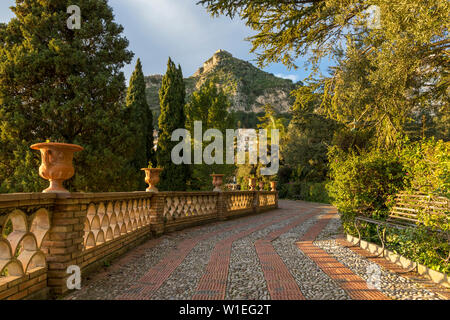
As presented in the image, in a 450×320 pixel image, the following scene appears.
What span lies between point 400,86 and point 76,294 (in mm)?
7308

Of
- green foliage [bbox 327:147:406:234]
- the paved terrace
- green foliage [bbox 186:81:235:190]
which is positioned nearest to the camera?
the paved terrace

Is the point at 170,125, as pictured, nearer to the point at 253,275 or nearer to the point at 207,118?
the point at 207,118

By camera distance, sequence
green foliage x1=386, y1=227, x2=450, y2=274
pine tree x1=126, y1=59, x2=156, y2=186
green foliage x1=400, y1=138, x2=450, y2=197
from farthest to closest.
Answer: pine tree x1=126, y1=59, x2=156, y2=186 → green foliage x1=400, y1=138, x2=450, y2=197 → green foliage x1=386, y1=227, x2=450, y2=274

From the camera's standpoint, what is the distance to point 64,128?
11.2m

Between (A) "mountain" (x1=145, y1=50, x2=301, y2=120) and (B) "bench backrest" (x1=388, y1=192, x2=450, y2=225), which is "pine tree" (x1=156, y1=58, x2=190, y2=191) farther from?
(A) "mountain" (x1=145, y1=50, x2=301, y2=120)

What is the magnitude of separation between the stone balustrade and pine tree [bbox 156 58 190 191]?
11.3 meters

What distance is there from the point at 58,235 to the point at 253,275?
247cm

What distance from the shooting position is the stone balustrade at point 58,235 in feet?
8.55

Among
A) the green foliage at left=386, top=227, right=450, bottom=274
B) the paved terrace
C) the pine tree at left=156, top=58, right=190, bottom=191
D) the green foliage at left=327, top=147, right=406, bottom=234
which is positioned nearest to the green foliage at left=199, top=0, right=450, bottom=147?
the green foliage at left=327, top=147, right=406, bottom=234

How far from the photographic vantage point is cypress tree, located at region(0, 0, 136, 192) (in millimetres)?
10445

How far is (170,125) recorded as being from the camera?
18234mm

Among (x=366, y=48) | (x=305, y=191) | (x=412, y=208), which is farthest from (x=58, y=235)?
(x=305, y=191)

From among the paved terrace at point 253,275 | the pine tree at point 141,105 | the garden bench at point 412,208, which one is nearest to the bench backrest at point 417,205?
the garden bench at point 412,208

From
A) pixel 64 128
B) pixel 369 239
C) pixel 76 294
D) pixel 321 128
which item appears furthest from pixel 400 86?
pixel 321 128
